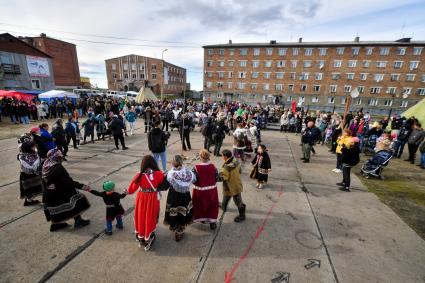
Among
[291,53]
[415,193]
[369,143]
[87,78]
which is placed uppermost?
[291,53]

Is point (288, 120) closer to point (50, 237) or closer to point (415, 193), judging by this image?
point (415, 193)

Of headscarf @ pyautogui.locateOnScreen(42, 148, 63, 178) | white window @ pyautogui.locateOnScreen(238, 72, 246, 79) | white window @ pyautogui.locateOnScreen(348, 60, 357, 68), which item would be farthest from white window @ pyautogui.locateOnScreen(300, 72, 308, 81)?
headscarf @ pyautogui.locateOnScreen(42, 148, 63, 178)

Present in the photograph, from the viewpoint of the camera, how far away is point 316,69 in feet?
140

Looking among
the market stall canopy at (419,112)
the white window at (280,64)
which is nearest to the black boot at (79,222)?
the market stall canopy at (419,112)

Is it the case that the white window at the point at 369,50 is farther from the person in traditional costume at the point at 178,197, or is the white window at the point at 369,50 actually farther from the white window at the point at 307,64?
the person in traditional costume at the point at 178,197

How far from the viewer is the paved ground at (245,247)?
10.6ft

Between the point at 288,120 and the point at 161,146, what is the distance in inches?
506

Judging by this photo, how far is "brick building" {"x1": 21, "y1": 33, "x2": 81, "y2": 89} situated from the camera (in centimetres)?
4169

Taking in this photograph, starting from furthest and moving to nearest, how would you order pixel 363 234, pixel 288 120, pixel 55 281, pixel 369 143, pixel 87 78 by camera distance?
pixel 87 78
pixel 288 120
pixel 369 143
pixel 363 234
pixel 55 281

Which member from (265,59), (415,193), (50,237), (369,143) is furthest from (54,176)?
(265,59)

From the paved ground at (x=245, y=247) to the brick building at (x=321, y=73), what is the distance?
3489 cm

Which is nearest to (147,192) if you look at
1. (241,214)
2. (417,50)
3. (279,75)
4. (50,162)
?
(50,162)

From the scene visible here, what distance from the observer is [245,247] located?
384cm

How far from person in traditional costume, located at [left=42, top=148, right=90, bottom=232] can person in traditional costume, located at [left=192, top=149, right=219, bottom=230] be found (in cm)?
206
